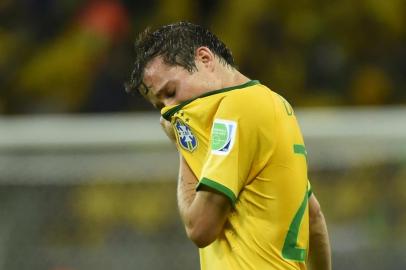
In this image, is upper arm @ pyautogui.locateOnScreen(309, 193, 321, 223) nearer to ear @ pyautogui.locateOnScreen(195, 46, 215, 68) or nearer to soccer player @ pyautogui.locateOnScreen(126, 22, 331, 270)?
soccer player @ pyautogui.locateOnScreen(126, 22, 331, 270)

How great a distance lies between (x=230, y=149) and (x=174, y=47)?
0.29 m

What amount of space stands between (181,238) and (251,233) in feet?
9.84

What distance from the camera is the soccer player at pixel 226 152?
2.21 m

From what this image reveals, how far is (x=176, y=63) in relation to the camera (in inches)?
90.0

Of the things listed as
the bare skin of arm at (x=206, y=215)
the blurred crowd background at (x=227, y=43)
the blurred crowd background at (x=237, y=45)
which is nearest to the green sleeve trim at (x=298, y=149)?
the bare skin of arm at (x=206, y=215)

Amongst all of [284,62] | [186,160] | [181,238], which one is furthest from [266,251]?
[284,62]

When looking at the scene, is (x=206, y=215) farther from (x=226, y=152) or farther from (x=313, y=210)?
(x=313, y=210)

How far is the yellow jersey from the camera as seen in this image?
2209 mm

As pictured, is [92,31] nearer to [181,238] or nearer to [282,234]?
[181,238]

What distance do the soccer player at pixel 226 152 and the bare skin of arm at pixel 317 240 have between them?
16 cm

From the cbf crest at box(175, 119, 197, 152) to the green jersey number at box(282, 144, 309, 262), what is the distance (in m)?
0.24

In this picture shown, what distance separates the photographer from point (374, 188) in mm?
5223

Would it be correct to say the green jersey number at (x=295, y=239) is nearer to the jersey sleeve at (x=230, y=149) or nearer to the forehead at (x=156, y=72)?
the jersey sleeve at (x=230, y=149)

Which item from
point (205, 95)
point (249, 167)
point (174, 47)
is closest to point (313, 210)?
point (249, 167)
